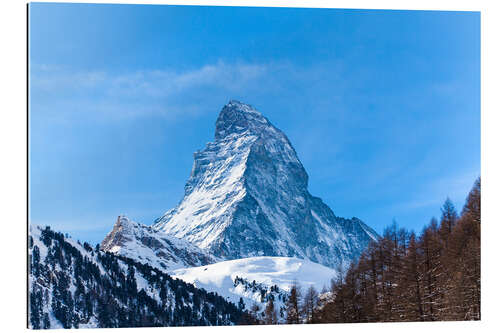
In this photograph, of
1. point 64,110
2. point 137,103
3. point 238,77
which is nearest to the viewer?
point 64,110

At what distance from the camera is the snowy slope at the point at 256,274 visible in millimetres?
118000

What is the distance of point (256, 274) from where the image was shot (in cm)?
13512

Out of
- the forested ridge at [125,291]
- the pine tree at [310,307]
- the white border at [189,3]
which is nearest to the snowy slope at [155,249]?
the forested ridge at [125,291]

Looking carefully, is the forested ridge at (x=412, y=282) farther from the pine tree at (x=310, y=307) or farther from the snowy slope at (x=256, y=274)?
the snowy slope at (x=256, y=274)

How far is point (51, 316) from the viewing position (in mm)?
26203

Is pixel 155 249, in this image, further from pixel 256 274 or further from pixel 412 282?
pixel 412 282

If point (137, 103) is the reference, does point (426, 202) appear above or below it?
below

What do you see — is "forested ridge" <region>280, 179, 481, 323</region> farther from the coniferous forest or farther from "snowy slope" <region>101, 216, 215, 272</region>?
"snowy slope" <region>101, 216, 215, 272</region>

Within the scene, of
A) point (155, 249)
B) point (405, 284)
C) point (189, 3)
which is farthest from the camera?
point (155, 249)

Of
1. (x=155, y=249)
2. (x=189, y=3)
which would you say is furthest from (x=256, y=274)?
(x=189, y=3)
